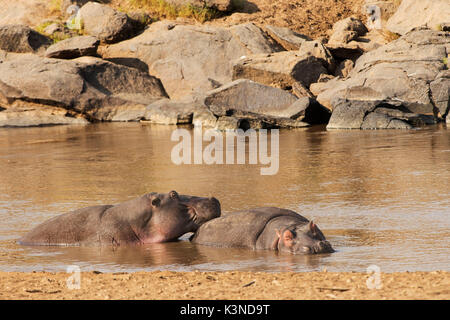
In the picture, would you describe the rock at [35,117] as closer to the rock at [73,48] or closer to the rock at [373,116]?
the rock at [73,48]

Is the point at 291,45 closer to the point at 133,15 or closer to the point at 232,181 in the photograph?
the point at 133,15

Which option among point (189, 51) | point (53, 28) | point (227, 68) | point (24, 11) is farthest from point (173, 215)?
point (24, 11)

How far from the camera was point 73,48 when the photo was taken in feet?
77.6

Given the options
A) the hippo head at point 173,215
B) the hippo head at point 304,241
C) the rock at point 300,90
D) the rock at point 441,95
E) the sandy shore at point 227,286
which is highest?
the rock at point 300,90

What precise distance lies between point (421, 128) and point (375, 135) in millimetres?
1564

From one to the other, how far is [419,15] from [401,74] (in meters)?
5.73

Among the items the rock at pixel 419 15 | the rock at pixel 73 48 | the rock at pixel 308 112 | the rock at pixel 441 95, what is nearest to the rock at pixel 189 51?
the rock at pixel 73 48

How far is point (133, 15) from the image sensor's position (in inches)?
1045

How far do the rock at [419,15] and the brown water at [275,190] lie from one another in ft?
24.2

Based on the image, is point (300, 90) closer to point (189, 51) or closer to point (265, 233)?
point (189, 51)

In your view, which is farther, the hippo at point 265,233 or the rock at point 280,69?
the rock at point 280,69

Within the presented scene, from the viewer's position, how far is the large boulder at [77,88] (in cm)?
2203
